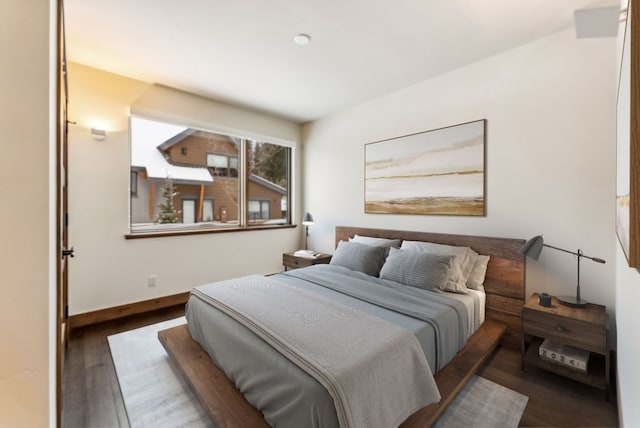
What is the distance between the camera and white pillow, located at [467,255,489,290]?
8.33 ft

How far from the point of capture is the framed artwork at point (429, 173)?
2783mm

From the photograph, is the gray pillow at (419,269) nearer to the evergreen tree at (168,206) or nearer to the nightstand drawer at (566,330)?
the nightstand drawer at (566,330)

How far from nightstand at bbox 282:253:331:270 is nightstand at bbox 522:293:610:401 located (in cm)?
237

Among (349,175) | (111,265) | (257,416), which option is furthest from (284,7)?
(111,265)

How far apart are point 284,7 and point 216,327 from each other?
7.59 feet

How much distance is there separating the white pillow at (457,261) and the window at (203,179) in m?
2.48

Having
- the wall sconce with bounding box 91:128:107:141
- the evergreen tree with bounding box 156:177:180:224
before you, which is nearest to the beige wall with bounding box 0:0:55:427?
the wall sconce with bounding box 91:128:107:141

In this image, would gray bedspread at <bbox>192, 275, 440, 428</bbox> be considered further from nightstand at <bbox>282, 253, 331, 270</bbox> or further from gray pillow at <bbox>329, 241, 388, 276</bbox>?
nightstand at <bbox>282, 253, 331, 270</bbox>

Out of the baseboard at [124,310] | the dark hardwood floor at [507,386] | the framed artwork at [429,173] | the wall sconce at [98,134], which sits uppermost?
the wall sconce at [98,134]

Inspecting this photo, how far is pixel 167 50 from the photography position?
2561 mm

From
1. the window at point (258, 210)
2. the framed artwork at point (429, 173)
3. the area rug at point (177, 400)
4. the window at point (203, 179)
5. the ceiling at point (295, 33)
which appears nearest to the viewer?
the area rug at point (177, 400)

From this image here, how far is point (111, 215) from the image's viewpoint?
9.94ft

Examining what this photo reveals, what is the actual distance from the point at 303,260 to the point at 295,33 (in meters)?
2.68

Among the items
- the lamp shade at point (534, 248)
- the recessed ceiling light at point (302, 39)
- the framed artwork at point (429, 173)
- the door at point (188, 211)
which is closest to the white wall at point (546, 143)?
the framed artwork at point (429, 173)
